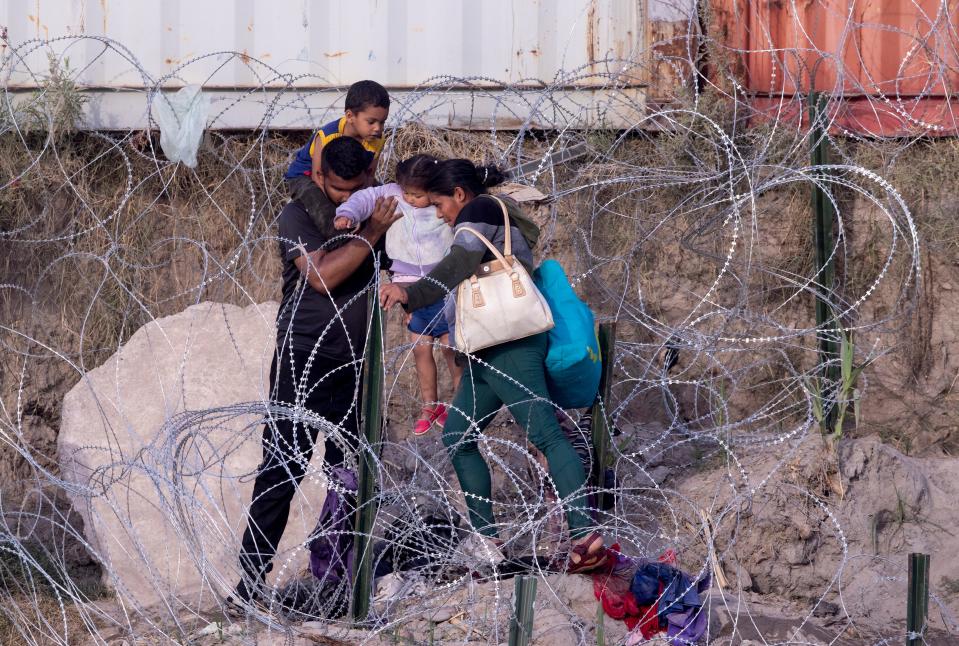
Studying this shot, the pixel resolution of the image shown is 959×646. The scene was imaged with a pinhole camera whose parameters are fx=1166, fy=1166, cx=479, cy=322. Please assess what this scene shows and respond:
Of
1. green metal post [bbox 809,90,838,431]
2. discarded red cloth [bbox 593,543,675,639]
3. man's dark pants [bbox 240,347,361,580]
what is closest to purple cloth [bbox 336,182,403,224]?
man's dark pants [bbox 240,347,361,580]

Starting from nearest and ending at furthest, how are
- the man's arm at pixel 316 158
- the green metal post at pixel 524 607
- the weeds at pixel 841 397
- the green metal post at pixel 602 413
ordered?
the green metal post at pixel 524 607
the man's arm at pixel 316 158
the green metal post at pixel 602 413
the weeds at pixel 841 397

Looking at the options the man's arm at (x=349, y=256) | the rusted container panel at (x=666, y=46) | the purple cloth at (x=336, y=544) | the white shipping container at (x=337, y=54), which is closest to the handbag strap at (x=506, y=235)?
the man's arm at (x=349, y=256)

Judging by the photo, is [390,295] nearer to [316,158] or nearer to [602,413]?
[316,158]

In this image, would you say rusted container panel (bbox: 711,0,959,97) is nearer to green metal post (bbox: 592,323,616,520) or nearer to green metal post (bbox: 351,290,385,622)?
green metal post (bbox: 592,323,616,520)

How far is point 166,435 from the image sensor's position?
463 centimetres

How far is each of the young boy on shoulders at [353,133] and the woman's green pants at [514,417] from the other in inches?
34.4

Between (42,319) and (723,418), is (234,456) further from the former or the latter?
(723,418)

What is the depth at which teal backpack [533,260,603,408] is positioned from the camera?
408cm

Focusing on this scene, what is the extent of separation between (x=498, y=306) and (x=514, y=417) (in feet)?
1.33

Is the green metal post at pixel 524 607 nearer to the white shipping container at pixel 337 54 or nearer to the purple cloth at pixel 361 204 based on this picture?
the purple cloth at pixel 361 204

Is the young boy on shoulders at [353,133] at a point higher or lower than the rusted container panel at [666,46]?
lower

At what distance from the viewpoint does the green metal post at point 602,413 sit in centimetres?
442

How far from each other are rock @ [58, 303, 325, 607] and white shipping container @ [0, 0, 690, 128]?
114cm

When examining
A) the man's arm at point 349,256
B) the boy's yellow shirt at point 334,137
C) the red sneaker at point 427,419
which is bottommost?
the red sneaker at point 427,419
